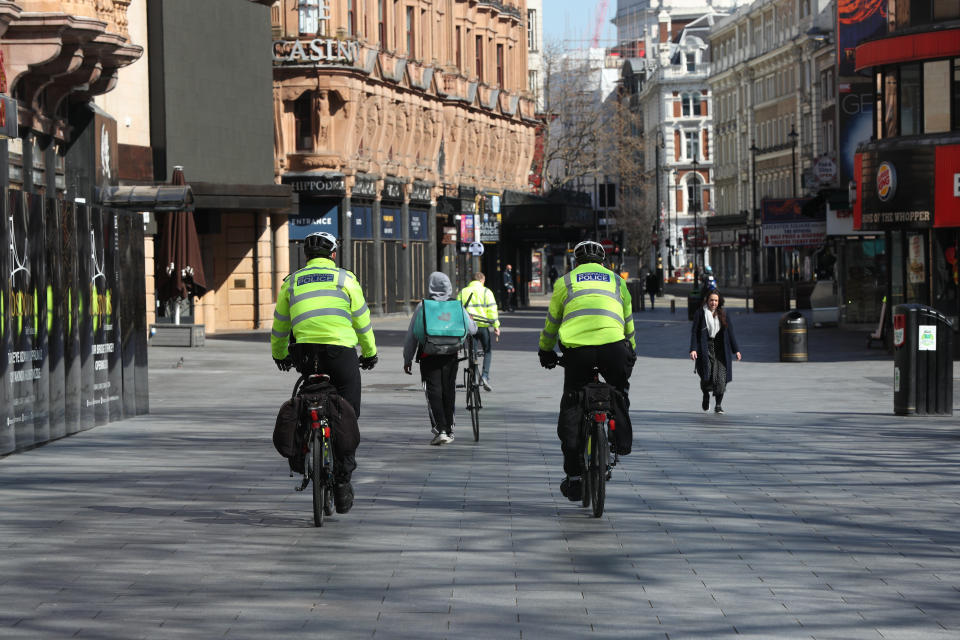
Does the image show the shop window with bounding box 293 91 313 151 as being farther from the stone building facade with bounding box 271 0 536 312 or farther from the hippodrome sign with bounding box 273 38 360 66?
the hippodrome sign with bounding box 273 38 360 66

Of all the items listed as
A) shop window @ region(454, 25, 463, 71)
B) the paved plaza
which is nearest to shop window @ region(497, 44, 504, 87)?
shop window @ region(454, 25, 463, 71)

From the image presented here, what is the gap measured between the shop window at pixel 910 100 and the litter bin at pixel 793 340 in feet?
13.4

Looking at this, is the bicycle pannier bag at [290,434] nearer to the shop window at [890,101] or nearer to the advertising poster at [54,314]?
the advertising poster at [54,314]

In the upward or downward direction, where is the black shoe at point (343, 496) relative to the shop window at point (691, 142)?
downward

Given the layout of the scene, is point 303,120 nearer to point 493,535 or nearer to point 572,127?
point 572,127

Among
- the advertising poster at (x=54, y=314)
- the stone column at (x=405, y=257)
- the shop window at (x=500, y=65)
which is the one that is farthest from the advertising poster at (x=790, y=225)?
the advertising poster at (x=54, y=314)

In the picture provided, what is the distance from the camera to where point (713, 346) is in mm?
20828

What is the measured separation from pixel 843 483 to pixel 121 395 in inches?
351

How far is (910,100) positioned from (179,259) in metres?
14.2

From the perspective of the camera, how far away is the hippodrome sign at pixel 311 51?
2053 inches

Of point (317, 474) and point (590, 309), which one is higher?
point (590, 309)

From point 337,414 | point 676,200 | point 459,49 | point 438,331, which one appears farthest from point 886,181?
point 676,200

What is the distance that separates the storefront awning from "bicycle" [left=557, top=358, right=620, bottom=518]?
21.4 metres

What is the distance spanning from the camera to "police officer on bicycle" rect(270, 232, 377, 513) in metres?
11.4
